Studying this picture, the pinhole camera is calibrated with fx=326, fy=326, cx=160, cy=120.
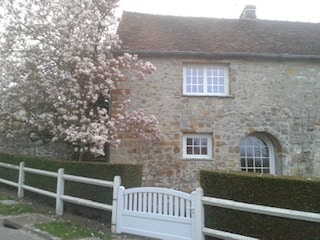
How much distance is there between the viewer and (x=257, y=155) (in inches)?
508

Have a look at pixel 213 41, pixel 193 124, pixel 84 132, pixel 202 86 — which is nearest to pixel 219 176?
pixel 84 132

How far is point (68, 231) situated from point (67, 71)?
238 inches

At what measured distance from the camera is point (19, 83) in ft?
37.3

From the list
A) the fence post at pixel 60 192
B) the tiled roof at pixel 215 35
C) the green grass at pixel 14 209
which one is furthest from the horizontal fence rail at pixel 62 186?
the tiled roof at pixel 215 35

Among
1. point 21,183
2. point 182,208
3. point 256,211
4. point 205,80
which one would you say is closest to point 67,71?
point 21,183

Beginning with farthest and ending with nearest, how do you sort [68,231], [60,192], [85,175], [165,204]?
[60,192] < [85,175] < [68,231] < [165,204]

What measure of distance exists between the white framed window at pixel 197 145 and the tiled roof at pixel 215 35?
3.28 meters

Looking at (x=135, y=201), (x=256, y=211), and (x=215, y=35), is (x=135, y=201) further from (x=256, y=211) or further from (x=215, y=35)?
(x=215, y=35)

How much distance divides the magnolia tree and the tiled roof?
60.8 inches

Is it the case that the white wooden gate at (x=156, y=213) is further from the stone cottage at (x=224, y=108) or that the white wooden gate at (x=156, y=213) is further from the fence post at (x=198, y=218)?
the stone cottage at (x=224, y=108)

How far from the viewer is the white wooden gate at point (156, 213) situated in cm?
582

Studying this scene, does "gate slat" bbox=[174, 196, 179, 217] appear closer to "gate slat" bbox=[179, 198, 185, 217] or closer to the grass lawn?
"gate slat" bbox=[179, 198, 185, 217]

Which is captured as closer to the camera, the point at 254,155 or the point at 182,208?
the point at 182,208

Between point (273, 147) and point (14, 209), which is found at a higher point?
point (273, 147)
